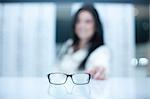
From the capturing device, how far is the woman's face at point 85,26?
39.3 inches

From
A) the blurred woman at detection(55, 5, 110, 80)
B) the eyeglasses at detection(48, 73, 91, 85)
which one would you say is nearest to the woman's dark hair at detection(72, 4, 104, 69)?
the blurred woman at detection(55, 5, 110, 80)

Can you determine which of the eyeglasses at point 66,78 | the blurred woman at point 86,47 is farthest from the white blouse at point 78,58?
the eyeglasses at point 66,78

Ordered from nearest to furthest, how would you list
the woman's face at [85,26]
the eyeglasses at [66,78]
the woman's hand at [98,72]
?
1. the eyeglasses at [66,78]
2. the woman's hand at [98,72]
3. the woman's face at [85,26]

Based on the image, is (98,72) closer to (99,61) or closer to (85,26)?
(99,61)

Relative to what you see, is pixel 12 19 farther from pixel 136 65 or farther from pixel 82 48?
pixel 136 65

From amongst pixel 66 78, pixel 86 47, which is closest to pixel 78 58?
pixel 86 47

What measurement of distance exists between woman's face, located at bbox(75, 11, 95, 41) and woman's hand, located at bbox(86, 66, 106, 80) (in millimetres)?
114

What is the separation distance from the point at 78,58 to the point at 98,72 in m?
0.09

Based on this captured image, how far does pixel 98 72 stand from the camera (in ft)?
3.05

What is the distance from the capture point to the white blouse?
96 centimetres

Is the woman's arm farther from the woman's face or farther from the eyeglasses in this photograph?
the eyeglasses

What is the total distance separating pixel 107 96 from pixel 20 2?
1.63 feet

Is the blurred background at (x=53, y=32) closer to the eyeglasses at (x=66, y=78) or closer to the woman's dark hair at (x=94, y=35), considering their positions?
the woman's dark hair at (x=94, y=35)

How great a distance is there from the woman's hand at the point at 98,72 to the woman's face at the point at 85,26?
0.37ft
